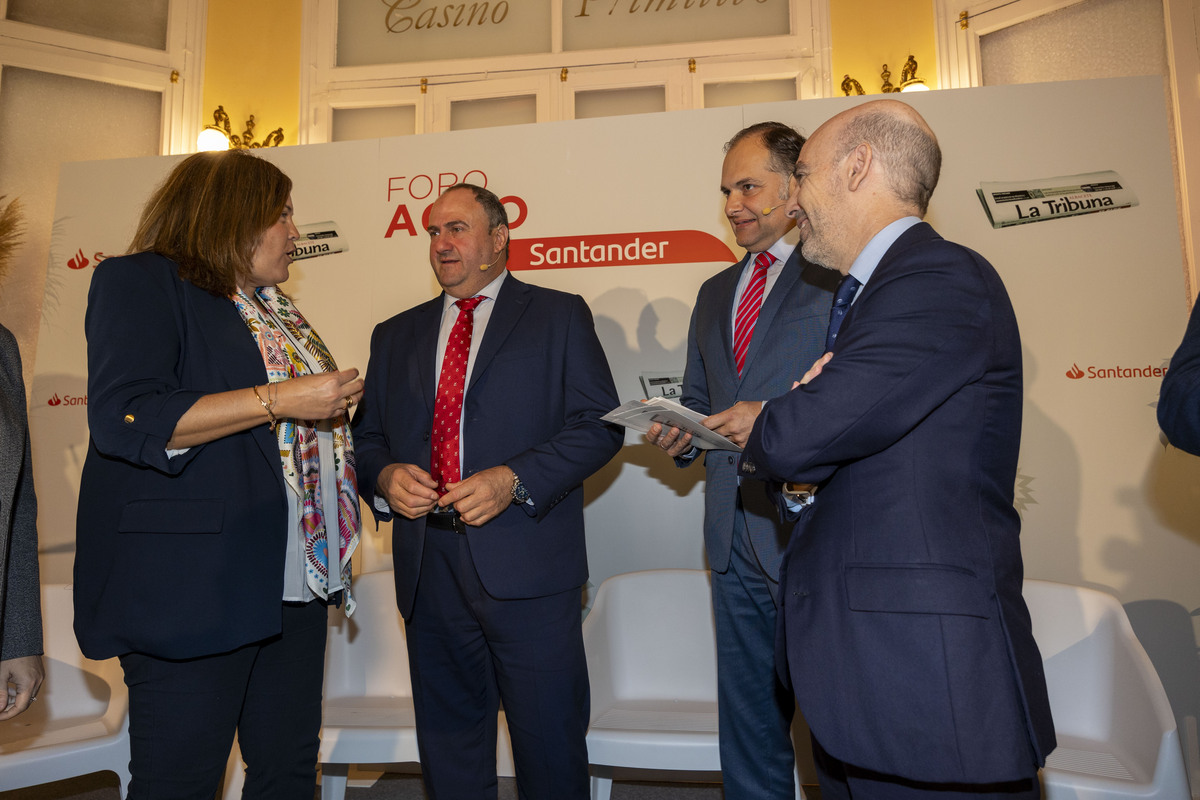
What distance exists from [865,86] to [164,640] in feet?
17.0

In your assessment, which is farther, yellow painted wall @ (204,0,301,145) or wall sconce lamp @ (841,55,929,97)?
yellow painted wall @ (204,0,301,145)

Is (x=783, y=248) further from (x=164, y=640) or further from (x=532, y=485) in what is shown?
(x=164, y=640)

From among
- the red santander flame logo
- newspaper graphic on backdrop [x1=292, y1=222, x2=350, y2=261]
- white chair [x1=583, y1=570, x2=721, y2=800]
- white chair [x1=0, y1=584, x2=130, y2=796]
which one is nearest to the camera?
white chair [x1=0, y1=584, x2=130, y2=796]

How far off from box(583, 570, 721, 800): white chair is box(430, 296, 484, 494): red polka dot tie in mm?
864

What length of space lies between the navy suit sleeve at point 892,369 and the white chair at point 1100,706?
1420 mm

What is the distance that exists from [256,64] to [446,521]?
4967 mm

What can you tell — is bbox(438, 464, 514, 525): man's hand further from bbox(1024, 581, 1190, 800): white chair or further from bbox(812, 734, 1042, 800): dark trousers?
bbox(1024, 581, 1190, 800): white chair

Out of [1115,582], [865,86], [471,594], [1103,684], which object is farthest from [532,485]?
[865,86]

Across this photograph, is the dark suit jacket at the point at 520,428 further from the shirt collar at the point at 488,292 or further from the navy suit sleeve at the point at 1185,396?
the navy suit sleeve at the point at 1185,396

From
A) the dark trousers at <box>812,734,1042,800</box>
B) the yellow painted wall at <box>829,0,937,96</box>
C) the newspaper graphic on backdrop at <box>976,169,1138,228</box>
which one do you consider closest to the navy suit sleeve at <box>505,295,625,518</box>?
the dark trousers at <box>812,734,1042,800</box>

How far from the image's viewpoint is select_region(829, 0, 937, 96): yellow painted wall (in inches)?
207

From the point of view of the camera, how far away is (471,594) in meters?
2.27

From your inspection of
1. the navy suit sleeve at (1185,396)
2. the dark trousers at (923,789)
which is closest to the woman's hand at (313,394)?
the dark trousers at (923,789)

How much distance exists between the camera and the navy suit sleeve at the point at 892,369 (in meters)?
1.28
